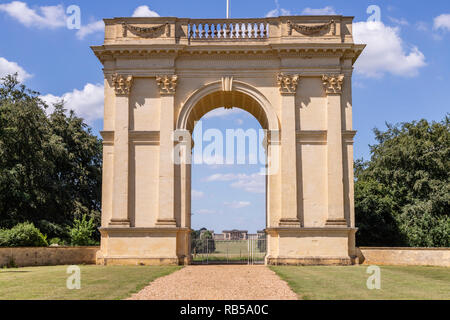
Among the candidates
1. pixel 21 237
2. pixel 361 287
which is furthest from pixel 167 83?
pixel 361 287

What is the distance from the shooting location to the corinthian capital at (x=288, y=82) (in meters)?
30.4

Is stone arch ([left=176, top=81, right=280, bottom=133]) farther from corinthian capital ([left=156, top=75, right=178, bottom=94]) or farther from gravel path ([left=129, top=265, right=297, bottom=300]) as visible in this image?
gravel path ([left=129, top=265, right=297, bottom=300])

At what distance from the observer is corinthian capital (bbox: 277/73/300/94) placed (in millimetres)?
30422

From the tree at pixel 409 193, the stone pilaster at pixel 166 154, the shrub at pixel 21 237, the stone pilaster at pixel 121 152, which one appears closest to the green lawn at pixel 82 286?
the stone pilaster at pixel 166 154

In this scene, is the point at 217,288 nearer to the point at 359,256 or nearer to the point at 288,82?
the point at 359,256

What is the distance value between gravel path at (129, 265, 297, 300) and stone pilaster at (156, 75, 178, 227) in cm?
799

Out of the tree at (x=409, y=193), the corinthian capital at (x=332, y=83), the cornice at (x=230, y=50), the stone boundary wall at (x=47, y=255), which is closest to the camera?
the stone boundary wall at (x=47, y=255)

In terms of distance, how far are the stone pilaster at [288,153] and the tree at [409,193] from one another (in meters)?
12.6

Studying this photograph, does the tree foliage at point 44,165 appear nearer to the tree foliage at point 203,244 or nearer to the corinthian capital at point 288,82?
the tree foliage at point 203,244

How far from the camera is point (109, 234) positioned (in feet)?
96.4
